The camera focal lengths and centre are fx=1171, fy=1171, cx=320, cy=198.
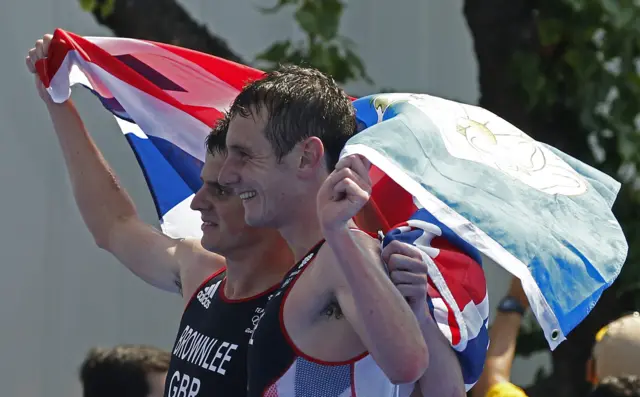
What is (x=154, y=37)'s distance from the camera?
416 centimetres

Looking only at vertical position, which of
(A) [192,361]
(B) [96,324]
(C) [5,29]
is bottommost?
(B) [96,324]

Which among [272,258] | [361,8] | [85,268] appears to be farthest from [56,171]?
[272,258]

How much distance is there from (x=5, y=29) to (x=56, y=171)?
0.63 meters

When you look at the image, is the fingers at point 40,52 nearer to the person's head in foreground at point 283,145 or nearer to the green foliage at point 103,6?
the green foliage at point 103,6

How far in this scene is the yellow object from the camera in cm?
339

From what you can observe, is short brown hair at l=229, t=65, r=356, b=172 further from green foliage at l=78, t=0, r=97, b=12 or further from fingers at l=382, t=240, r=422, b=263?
green foliage at l=78, t=0, r=97, b=12

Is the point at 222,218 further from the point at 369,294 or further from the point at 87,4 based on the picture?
the point at 87,4

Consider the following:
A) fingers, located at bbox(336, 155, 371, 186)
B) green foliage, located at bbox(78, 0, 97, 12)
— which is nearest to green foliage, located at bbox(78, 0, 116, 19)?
green foliage, located at bbox(78, 0, 97, 12)

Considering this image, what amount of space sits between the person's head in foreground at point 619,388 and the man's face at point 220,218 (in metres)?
0.84

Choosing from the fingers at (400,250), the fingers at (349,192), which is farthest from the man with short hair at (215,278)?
the fingers at (349,192)

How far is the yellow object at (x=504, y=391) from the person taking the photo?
3.39 metres

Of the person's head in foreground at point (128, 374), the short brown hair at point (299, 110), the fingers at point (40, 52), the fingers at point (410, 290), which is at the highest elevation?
the fingers at point (40, 52)

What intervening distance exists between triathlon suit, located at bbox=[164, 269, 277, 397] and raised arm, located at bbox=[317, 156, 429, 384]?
0.59 metres

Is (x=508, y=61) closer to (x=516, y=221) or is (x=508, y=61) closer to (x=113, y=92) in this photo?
(x=113, y=92)
